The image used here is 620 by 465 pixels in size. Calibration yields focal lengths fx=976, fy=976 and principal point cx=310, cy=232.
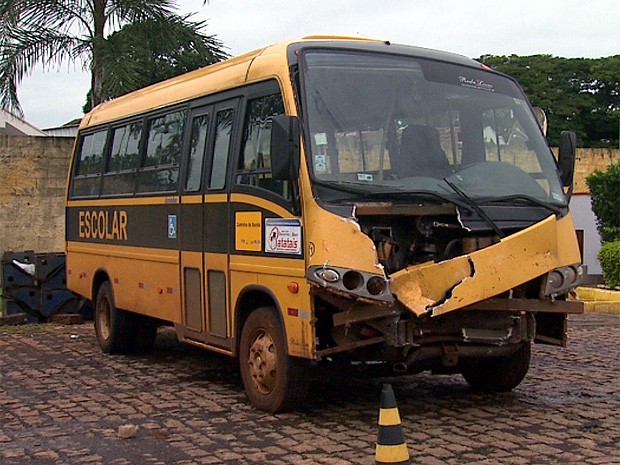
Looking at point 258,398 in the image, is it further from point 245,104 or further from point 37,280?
point 37,280

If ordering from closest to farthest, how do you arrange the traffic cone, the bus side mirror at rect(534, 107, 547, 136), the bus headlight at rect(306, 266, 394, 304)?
the traffic cone
the bus headlight at rect(306, 266, 394, 304)
the bus side mirror at rect(534, 107, 547, 136)

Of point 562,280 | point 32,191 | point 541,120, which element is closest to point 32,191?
point 32,191

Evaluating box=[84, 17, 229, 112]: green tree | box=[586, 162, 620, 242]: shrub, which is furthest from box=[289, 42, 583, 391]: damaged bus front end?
box=[586, 162, 620, 242]: shrub

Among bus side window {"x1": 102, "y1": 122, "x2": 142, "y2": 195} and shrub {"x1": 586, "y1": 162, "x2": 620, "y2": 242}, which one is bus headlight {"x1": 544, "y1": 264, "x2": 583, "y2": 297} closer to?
bus side window {"x1": 102, "y1": 122, "x2": 142, "y2": 195}

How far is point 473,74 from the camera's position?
27.1ft

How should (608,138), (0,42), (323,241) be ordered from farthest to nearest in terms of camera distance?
(608,138), (0,42), (323,241)

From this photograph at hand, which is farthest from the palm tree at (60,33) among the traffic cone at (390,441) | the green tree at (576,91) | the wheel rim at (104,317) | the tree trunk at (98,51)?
the green tree at (576,91)

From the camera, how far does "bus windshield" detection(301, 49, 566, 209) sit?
23.6 feet

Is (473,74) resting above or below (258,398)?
above

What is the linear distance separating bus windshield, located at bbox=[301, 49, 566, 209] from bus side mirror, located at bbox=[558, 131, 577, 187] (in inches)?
4.2

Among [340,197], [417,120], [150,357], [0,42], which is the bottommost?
[150,357]

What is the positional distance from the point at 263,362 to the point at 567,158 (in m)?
3.02

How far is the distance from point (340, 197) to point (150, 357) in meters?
5.11

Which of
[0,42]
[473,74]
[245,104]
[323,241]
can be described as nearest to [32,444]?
[323,241]
